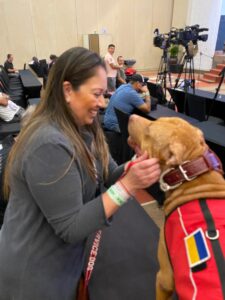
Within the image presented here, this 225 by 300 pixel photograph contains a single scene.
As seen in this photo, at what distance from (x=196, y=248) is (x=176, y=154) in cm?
38

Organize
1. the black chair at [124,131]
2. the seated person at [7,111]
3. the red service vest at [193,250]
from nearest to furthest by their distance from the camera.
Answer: the red service vest at [193,250], the black chair at [124,131], the seated person at [7,111]

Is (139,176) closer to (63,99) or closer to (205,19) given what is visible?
(63,99)

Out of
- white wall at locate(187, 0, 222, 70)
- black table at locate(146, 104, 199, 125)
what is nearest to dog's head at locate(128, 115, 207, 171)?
black table at locate(146, 104, 199, 125)

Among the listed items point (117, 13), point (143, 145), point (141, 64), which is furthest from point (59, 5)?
point (143, 145)

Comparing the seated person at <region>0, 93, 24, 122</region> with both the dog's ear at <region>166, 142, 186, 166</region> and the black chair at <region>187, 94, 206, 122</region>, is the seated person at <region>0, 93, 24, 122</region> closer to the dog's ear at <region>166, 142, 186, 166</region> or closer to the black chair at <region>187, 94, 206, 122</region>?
the black chair at <region>187, 94, 206, 122</region>

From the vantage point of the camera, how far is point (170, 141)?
1.15 m

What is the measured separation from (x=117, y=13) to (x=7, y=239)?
578 inches

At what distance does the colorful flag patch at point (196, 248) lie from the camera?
0.86 metres

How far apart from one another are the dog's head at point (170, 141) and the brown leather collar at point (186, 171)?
2cm

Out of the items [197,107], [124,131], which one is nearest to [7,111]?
[124,131]

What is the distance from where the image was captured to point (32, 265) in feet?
3.43

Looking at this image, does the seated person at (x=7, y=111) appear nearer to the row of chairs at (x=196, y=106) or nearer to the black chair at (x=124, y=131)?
the black chair at (x=124, y=131)

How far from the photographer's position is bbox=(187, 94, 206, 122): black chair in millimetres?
3264

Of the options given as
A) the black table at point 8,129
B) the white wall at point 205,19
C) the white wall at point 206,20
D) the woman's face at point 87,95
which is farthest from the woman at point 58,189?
the white wall at point 206,20
